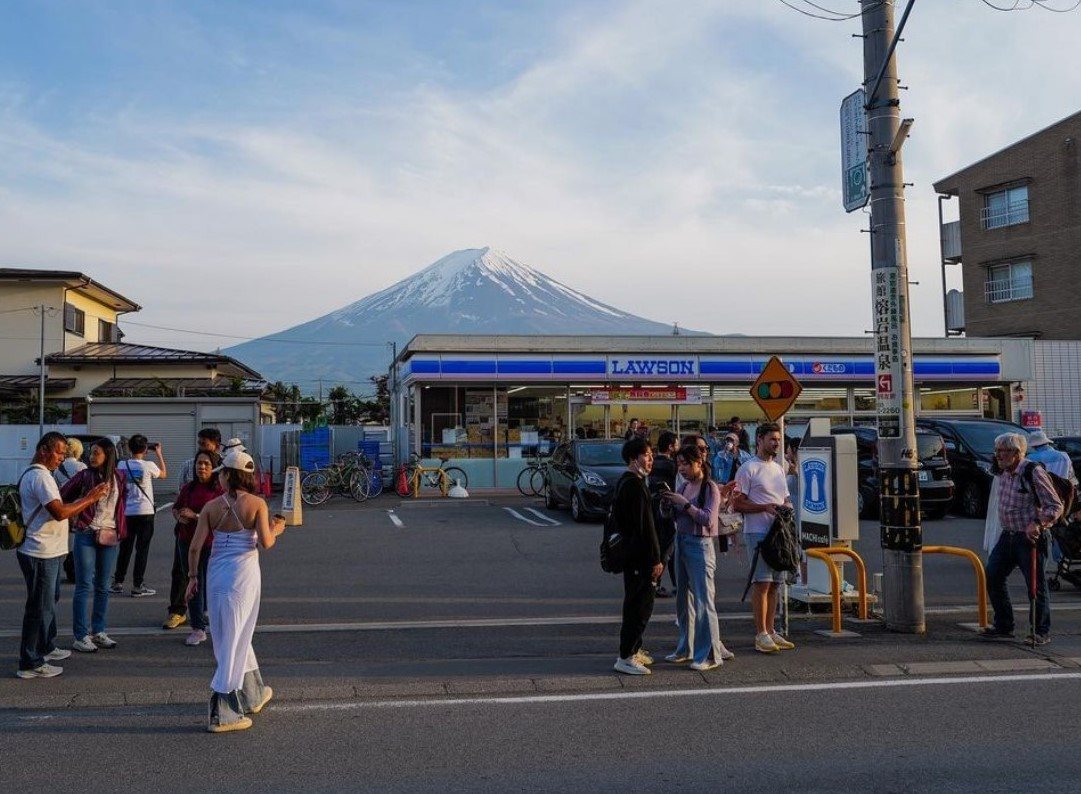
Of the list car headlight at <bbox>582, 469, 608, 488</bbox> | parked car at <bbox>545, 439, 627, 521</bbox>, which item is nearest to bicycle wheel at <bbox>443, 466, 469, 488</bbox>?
parked car at <bbox>545, 439, 627, 521</bbox>

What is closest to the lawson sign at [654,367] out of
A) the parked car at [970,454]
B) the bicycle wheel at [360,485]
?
the bicycle wheel at [360,485]

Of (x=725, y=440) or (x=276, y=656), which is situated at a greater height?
(x=725, y=440)

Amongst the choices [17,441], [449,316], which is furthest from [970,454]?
[449,316]

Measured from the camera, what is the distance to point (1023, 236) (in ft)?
125

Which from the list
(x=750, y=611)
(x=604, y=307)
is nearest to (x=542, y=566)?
(x=750, y=611)

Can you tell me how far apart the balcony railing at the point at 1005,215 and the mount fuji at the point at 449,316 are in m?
51.3

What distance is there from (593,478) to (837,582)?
30.8 ft

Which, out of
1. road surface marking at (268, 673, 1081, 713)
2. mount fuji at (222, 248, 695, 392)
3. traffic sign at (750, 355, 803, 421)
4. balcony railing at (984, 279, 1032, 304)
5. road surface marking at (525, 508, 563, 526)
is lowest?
road surface marking at (268, 673, 1081, 713)

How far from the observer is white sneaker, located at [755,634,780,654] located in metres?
7.44

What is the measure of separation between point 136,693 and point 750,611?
548cm

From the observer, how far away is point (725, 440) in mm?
15984

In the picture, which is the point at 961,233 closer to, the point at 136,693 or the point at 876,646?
the point at 876,646

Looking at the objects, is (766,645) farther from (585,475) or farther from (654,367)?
(654,367)

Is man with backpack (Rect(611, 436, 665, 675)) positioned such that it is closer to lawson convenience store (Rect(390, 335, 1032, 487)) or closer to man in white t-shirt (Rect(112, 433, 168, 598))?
man in white t-shirt (Rect(112, 433, 168, 598))
